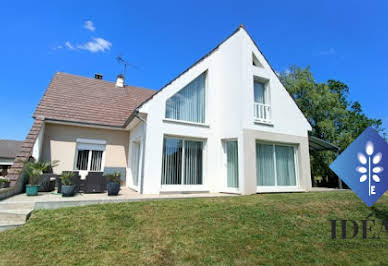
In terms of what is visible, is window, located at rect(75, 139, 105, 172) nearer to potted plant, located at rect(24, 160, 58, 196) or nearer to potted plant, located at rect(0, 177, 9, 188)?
potted plant, located at rect(24, 160, 58, 196)

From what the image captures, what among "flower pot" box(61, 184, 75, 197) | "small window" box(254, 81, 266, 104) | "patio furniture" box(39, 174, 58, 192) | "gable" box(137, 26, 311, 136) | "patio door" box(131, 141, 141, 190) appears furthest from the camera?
"small window" box(254, 81, 266, 104)

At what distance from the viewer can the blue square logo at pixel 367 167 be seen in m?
6.64

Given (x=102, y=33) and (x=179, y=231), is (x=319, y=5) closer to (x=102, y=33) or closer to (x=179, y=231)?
(x=102, y=33)

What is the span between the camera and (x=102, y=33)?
1499cm

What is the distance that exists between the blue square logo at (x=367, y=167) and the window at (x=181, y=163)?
711cm

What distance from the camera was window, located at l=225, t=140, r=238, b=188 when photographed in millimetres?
11422

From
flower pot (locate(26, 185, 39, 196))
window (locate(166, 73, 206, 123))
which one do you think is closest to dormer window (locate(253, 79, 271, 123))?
window (locate(166, 73, 206, 123))

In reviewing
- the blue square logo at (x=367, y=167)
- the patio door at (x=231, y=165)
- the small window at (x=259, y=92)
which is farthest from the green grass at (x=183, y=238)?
the small window at (x=259, y=92)

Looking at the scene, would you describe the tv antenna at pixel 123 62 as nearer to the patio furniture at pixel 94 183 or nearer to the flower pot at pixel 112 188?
the patio furniture at pixel 94 183

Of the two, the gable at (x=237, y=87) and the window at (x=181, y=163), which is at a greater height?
the gable at (x=237, y=87)

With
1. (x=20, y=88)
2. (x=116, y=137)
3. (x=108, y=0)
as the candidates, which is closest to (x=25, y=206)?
(x=116, y=137)

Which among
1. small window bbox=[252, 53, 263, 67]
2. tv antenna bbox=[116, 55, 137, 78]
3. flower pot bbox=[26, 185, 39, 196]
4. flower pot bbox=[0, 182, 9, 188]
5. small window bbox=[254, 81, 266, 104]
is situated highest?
tv antenna bbox=[116, 55, 137, 78]

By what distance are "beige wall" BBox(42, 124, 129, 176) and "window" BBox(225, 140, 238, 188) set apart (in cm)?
806

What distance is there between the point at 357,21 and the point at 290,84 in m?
11.1
